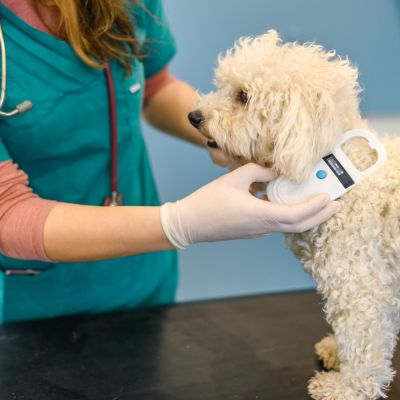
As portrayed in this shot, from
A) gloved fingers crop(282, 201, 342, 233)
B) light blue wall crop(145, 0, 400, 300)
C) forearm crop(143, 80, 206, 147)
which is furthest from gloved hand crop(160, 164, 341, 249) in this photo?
light blue wall crop(145, 0, 400, 300)

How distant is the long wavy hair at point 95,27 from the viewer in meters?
0.91

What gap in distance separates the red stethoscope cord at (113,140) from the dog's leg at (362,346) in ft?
1.56

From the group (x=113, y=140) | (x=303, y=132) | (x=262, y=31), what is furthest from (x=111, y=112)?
(x=262, y=31)

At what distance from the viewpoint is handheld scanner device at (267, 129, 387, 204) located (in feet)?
2.52

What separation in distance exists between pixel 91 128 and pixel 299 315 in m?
0.56

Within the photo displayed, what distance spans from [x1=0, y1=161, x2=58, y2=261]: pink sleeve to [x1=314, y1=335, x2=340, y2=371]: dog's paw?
0.50 metres

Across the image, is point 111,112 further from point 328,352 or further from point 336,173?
point 328,352

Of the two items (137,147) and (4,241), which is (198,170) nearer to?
(137,147)

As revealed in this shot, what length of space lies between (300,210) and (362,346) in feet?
0.76

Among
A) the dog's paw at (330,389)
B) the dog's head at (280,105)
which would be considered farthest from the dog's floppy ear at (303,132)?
the dog's paw at (330,389)

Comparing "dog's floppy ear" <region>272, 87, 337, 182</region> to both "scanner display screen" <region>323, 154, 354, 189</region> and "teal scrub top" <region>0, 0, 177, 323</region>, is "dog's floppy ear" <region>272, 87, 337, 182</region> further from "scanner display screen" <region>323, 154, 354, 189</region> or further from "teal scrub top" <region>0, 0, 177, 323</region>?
"teal scrub top" <region>0, 0, 177, 323</region>

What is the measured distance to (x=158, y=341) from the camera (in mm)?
1029

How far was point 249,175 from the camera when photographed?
2.59 feet

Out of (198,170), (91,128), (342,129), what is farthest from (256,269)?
(342,129)
